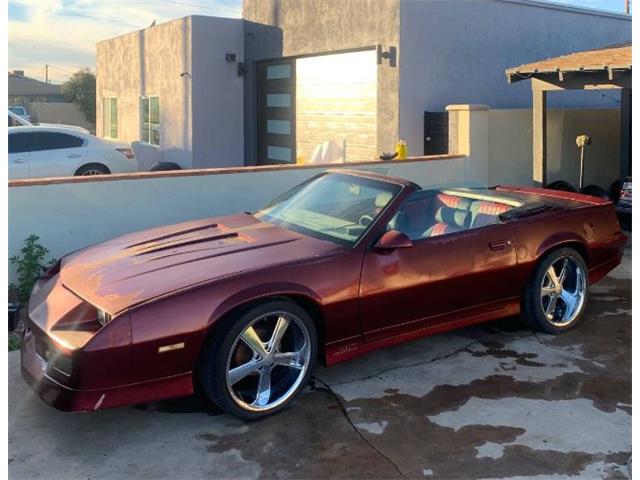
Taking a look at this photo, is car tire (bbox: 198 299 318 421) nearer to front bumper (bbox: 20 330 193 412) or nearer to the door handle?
front bumper (bbox: 20 330 193 412)

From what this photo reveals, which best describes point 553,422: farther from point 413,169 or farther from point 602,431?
point 413,169

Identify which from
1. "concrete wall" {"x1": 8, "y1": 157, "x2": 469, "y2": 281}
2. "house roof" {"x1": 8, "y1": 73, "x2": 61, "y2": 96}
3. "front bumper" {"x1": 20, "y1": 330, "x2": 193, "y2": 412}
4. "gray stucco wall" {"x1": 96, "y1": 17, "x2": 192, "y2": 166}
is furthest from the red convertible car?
"house roof" {"x1": 8, "y1": 73, "x2": 61, "y2": 96}

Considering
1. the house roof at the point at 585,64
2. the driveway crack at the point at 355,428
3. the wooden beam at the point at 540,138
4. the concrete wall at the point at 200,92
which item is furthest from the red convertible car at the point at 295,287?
the concrete wall at the point at 200,92

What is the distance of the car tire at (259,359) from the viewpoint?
12.7 feet

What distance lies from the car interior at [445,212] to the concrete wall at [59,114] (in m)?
38.7

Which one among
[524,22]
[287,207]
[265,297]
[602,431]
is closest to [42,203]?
[287,207]

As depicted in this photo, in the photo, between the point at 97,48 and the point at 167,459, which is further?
the point at 97,48

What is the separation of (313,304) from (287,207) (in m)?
1.33

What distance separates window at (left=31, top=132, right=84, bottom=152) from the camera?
41.8 ft

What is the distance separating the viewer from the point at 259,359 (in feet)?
13.4

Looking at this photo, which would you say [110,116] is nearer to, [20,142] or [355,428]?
[20,142]

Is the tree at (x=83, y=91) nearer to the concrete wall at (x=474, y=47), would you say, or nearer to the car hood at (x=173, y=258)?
the concrete wall at (x=474, y=47)

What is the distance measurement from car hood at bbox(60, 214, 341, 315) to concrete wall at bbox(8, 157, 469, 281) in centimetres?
194

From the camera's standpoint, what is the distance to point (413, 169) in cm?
952
